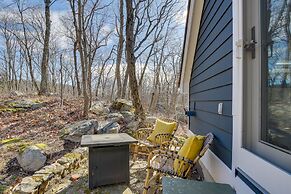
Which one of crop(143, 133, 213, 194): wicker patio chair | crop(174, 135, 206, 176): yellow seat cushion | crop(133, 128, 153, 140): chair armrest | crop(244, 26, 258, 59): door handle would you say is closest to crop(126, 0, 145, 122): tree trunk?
crop(133, 128, 153, 140): chair armrest

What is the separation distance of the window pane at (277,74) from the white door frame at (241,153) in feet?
0.49

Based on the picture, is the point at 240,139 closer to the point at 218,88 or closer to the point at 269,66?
the point at 269,66

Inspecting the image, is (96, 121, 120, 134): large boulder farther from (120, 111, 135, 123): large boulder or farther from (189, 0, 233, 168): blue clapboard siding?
(189, 0, 233, 168): blue clapboard siding

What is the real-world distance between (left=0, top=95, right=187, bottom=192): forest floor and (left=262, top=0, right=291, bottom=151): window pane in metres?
3.84

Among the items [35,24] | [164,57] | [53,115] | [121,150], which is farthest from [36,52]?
[121,150]

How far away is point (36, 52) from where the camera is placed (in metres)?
21.2

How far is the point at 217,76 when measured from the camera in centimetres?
282

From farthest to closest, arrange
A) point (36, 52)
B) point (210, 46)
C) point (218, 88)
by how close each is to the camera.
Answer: point (36, 52) < point (210, 46) < point (218, 88)

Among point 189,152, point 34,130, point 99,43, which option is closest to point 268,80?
point 189,152

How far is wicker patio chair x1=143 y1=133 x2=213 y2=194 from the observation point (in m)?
2.51

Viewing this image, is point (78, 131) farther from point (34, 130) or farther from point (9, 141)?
point (34, 130)

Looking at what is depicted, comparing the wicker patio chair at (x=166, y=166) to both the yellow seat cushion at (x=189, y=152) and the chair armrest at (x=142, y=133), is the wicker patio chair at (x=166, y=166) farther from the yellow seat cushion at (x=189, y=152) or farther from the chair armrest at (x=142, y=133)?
the chair armrest at (x=142, y=133)

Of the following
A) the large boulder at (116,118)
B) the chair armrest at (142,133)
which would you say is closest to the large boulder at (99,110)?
the large boulder at (116,118)

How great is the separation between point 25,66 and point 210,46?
2271 cm
